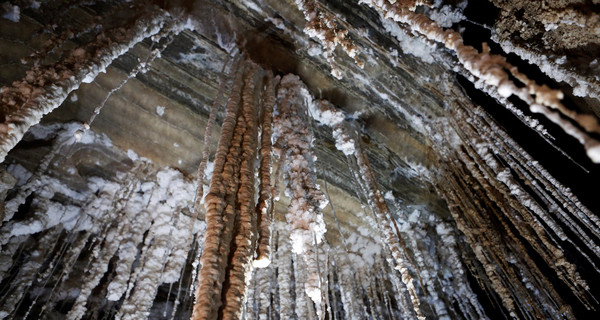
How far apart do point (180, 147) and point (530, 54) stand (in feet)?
12.7

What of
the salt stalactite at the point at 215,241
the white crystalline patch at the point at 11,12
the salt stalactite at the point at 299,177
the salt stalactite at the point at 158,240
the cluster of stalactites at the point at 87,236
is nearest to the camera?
the salt stalactite at the point at 215,241

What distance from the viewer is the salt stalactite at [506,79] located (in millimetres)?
1015

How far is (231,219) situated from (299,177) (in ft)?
2.68

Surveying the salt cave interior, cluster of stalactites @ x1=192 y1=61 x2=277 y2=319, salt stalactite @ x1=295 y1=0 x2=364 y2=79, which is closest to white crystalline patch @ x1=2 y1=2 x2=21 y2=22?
the salt cave interior

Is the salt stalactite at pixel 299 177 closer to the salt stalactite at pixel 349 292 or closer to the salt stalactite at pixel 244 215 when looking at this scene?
the salt stalactite at pixel 244 215

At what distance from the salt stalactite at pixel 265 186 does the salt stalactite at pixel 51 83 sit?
127 cm

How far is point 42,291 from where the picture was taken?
12.7ft

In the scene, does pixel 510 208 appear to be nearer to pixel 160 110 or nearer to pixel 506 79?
pixel 506 79

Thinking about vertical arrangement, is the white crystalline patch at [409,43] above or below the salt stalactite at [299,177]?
above

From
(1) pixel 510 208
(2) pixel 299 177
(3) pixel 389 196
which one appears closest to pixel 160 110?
(2) pixel 299 177

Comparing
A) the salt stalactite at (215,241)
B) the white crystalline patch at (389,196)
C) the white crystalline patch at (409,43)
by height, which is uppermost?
the white crystalline patch at (409,43)

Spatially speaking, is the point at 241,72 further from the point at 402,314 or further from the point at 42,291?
the point at 402,314

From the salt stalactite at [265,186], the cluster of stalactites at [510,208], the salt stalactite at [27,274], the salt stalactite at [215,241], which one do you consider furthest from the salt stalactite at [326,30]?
the salt stalactite at [27,274]

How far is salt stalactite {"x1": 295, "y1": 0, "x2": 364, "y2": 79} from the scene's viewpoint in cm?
280
